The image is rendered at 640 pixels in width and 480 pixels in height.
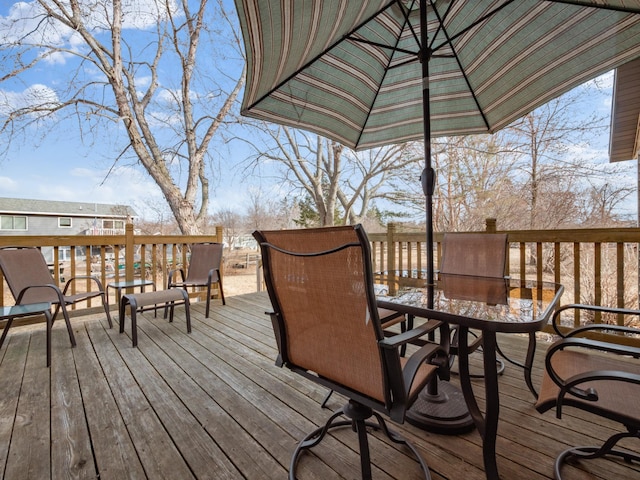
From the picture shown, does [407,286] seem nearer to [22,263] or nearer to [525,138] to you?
[22,263]

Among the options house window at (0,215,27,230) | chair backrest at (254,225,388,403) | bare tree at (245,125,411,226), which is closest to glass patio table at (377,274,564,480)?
chair backrest at (254,225,388,403)

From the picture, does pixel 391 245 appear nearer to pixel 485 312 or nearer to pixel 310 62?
pixel 310 62

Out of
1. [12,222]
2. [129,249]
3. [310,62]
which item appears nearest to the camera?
[310,62]

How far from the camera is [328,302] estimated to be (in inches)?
45.8

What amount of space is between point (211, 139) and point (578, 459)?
474 inches

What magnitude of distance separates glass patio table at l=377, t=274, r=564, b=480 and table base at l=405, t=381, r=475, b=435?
2 cm

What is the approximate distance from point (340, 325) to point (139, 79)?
1259 centimetres

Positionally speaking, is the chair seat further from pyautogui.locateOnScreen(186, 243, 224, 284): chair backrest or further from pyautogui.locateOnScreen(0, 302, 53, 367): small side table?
pyautogui.locateOnScreen(186, 243, 224, 284): chair backrest

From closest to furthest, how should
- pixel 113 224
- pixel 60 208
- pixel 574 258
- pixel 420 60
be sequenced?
pixel 420 60 → pixel 574 258 → pixel 113 224 → pixel 60 208

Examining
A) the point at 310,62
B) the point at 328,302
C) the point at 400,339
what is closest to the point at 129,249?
the point at 310,62

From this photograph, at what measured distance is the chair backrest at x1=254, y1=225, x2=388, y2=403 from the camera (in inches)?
41.3

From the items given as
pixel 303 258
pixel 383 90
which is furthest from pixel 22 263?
pixel 383 90

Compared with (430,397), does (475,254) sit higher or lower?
higher

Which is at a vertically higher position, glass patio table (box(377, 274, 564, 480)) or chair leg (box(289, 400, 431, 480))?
glass patio table (box(377, 274, 564, 480))
